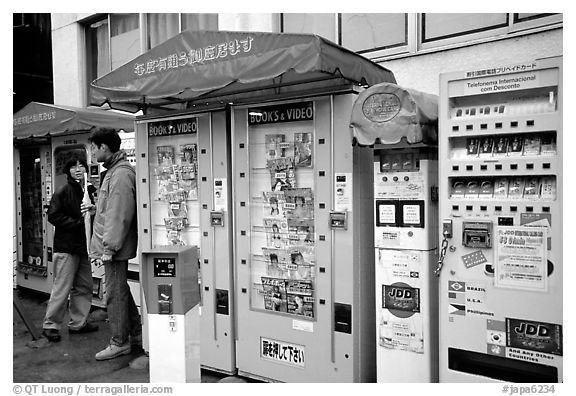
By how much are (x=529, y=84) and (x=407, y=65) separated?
249 centimetres

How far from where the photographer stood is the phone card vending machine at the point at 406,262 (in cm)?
362

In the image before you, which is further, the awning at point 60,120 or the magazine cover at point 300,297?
the awning at point 60,120

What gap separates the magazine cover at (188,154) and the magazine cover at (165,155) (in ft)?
0.45

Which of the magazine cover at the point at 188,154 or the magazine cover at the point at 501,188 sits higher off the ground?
the magazine cover at the point at 188,154

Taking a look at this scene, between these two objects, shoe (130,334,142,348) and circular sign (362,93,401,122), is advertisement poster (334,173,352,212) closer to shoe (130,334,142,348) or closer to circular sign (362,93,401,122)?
circular sign (362,93,401,122)

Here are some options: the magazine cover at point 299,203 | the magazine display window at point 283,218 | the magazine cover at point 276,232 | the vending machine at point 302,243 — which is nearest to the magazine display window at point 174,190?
the vending machine at point 302,243

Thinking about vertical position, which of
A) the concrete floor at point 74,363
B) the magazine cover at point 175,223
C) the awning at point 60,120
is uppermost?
the awning at point 60,120

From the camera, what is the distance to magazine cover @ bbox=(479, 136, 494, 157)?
334 cm

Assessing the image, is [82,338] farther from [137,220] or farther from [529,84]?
[529,84]

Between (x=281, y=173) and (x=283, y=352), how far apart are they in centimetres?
159

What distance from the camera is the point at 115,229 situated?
4805mm

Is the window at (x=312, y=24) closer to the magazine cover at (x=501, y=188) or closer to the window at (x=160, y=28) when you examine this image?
the window at (x=160, y=28)

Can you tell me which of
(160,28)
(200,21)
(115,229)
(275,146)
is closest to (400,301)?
(275,146)

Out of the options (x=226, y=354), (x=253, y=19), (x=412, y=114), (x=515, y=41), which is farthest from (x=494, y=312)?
(x=253, y=19)
